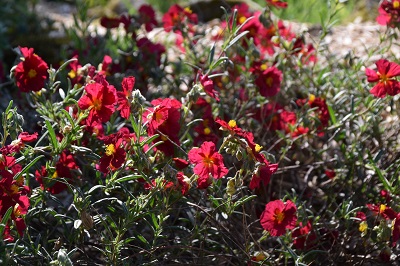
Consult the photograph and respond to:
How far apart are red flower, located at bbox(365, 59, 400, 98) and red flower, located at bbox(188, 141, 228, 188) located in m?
0.67

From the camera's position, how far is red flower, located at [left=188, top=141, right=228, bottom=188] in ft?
5.84

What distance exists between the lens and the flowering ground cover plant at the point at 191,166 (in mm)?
1818

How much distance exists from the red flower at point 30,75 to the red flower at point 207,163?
25.4 inches

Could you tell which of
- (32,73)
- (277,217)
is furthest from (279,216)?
(32,73)

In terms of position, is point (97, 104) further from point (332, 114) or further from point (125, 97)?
point (332, 114)

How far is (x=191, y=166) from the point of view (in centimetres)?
203

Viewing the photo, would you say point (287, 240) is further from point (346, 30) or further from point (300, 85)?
point (346, 30)

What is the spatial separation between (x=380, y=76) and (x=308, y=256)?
25.0 inches

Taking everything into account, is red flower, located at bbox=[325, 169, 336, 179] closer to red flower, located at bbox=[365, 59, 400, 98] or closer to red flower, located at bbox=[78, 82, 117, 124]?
red flower, located at bbox=[365, 59, 400, 98]

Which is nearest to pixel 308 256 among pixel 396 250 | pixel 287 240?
pixel 287 240

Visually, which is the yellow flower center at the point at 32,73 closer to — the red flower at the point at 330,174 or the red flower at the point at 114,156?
the red flower at the point at 114,156

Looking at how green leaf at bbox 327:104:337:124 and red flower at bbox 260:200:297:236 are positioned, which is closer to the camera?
red flower at bbox 260:200:297:236

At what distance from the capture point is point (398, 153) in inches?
97.0

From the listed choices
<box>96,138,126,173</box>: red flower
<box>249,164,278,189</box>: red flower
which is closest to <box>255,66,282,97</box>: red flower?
<box>249,164,278,189</box>: red flower
